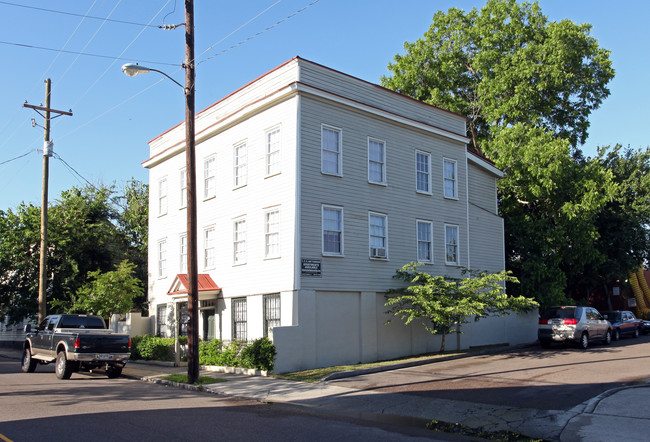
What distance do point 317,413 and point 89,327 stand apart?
37.9 feet

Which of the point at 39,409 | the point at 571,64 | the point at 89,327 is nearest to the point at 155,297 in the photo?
the point at 89,327

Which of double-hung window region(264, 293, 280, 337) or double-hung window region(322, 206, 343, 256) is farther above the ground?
double-hung window region(322, 206, 343, 256)

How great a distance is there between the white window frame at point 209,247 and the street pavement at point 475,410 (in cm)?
847

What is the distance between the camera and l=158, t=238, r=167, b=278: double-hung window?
1093 inches

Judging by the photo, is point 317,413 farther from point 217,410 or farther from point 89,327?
point 89,327

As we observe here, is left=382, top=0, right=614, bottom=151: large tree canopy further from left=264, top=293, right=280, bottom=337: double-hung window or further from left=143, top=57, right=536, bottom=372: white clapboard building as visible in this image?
left=264, top=293, right=280, bottom=337: double-hung window

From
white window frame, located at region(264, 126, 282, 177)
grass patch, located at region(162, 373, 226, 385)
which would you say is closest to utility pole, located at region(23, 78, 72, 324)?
grass patch, located at region(162, 373, 226, 385)

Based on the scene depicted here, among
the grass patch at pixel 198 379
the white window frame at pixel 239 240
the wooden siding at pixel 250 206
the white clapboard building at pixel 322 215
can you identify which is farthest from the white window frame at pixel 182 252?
the grass patch at pixel 198 379

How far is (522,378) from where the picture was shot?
15625 mm

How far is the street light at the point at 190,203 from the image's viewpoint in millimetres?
15969

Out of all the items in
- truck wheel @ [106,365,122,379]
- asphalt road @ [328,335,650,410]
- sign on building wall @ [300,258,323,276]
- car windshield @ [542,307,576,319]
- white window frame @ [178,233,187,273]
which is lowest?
truck wheel @ [106,365,122,379]

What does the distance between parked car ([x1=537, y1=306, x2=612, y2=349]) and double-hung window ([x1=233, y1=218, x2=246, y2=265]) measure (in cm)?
1290

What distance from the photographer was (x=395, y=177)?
23078 millimetres

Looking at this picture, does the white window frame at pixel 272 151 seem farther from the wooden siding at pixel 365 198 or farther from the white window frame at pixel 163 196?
the white window frame at pixel 163 196
